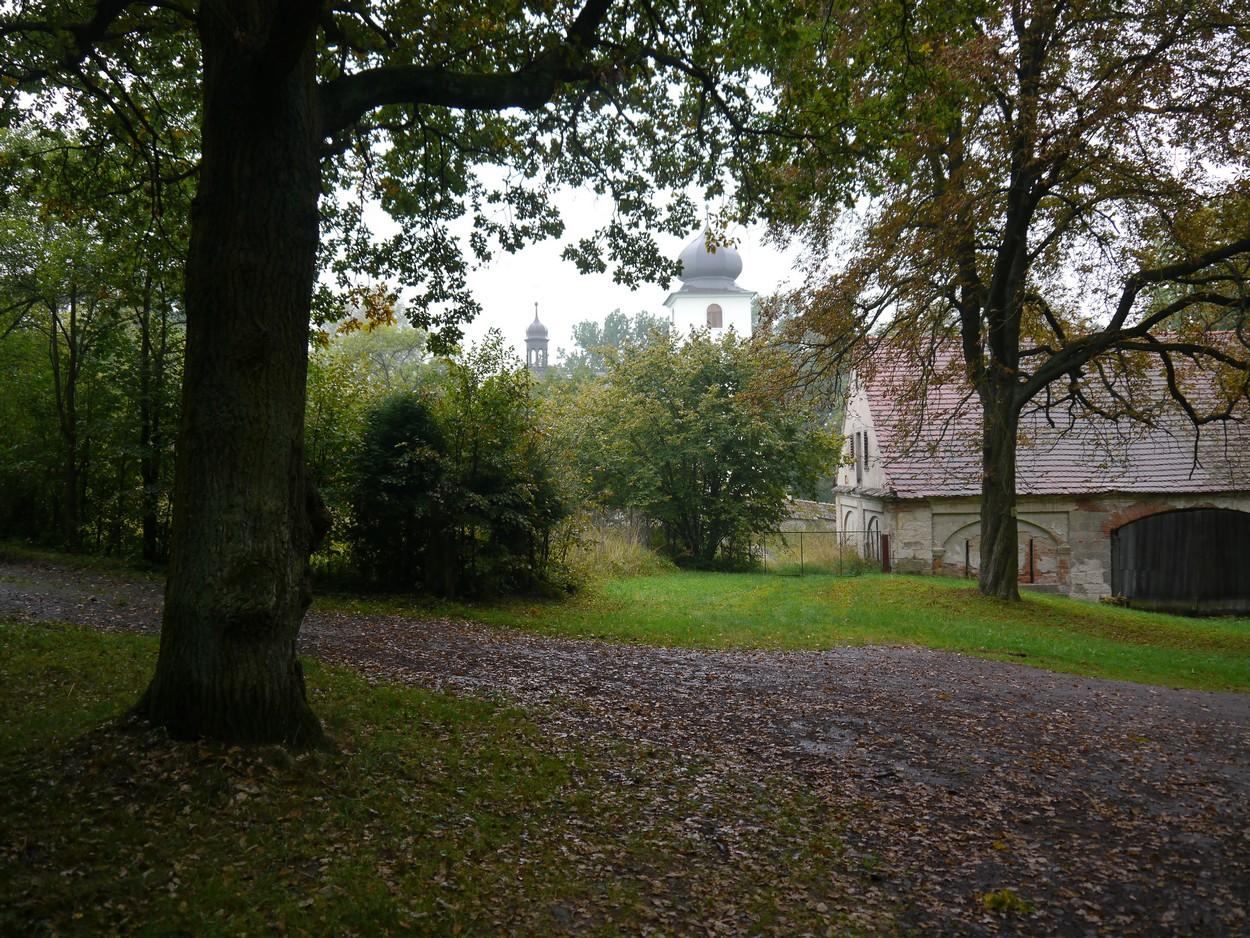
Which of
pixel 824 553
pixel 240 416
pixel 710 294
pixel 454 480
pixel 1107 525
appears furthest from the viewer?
pixel 710 294

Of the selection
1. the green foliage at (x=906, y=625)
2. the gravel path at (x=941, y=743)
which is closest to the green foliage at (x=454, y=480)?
the green foliage at (x=906, y=625)

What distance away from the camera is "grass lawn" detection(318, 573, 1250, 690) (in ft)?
45.5

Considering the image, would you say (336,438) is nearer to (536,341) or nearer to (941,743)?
(941,743)

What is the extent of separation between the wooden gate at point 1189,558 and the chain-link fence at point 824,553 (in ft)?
22.4

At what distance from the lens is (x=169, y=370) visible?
57.2 ft

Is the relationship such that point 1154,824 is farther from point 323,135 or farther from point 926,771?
point 323,135

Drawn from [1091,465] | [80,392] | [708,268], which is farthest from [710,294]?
[80,392]

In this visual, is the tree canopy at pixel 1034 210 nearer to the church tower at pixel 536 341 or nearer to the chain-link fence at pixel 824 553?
the chain-link fence at pixel 824 553

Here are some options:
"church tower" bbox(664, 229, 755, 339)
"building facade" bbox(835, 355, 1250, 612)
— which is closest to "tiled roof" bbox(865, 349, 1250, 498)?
"building facade" bbox(835, 355, 1250, 612)

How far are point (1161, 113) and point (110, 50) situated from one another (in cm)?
1462

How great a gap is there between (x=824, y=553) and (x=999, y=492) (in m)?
11.2

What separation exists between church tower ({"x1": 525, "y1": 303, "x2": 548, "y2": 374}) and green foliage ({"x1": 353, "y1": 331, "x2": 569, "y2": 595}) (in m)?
85.3

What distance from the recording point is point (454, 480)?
1556cm

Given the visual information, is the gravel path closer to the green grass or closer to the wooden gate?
the green grass
